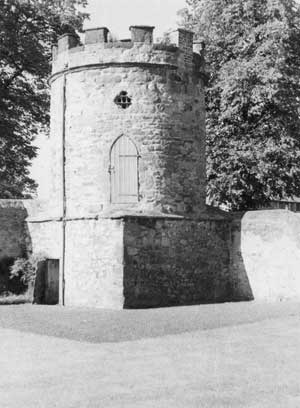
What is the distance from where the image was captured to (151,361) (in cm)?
893

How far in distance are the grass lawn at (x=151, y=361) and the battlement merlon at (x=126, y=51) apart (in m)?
7.39

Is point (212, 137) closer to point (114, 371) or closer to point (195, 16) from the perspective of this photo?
point (195, 16)

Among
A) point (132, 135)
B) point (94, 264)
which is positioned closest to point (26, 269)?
point (94, 264)

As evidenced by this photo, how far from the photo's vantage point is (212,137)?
917 inches

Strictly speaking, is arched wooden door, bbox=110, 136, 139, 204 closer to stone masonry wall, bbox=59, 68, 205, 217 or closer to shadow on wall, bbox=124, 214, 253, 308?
stone masonry wall, bbox=59, 68, 205, 217

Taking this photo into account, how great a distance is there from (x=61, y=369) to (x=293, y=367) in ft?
10.0

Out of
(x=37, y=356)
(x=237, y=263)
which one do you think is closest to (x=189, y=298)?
(x=237, y=263)

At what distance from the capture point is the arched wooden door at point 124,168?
17797 mm

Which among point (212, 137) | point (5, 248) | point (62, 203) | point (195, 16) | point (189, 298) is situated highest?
point (195, 16)

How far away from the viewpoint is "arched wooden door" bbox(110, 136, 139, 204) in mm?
17797

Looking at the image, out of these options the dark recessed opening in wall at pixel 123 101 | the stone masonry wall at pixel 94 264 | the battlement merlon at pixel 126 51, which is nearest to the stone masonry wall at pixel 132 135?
the dark recessed opening in wall at pixel 123 101

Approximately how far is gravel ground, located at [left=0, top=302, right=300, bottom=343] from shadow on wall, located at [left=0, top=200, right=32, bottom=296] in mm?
2943

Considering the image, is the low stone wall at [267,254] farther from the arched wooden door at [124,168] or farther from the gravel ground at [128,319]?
the arched wooden door at [124,168]

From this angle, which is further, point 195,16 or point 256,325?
point 195,16
